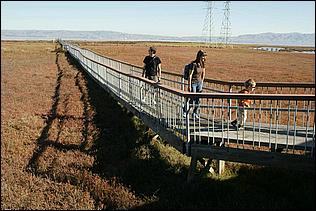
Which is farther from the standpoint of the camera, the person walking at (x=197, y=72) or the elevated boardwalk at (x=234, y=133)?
the person walking at (x=197, y=72)

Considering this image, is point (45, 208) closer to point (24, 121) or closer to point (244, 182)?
point (244, 182)

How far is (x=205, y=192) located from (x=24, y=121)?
690 centimetres

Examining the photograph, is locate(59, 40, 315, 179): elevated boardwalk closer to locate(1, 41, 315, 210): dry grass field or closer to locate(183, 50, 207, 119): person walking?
locate(1, 41, 315, 210): dry grass field

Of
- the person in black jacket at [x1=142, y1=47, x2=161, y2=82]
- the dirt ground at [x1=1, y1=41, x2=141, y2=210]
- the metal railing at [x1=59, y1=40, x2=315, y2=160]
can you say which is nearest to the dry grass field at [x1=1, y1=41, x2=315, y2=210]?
the dirt ground at [x1=1, y1=41, x2=141, y2=210]

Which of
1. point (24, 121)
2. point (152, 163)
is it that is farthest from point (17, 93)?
point (152, 163)

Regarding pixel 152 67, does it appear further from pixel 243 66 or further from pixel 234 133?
pixel 243 66

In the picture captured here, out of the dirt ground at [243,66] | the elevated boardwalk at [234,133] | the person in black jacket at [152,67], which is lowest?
the dirt ground at [243,66]

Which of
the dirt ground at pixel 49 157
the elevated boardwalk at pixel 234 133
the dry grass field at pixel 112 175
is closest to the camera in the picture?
the elevated boardwalk at pixel 234 133

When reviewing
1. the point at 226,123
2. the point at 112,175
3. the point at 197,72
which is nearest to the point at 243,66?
the point at 197,72

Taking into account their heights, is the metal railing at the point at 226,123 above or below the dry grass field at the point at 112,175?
above

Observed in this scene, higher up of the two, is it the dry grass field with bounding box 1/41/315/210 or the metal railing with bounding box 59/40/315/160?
the metal railing with bounding box 59/40/315/160

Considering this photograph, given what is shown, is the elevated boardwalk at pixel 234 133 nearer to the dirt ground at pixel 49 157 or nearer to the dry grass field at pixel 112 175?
the dry grass field at pixel 112 175

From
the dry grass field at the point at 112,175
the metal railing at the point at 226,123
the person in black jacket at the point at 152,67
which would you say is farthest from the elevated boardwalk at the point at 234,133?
the person in black jacket at the point at 152,67

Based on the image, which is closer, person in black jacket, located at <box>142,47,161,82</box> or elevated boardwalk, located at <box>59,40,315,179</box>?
elevated boardwalk, located at <box>59,40,315,179</box>
